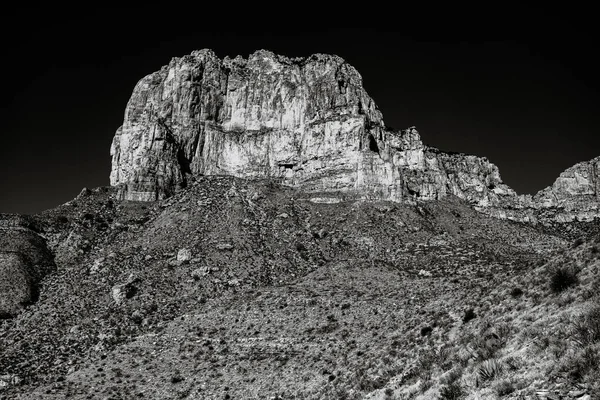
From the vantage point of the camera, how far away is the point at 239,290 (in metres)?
61.1

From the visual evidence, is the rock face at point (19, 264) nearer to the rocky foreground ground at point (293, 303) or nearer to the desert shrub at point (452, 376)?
the rocky foreground ground at point (293, 303)

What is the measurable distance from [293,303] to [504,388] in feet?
134

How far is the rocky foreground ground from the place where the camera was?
775 inches

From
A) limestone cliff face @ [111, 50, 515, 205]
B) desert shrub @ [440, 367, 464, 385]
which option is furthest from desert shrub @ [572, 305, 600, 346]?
limestone cliff face @ [111, 50, 515, 205]

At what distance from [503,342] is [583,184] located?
18825 cm

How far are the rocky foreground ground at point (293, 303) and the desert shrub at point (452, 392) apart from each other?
0.22 feet

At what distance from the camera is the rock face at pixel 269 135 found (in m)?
104

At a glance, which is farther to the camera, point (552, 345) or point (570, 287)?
point (570, 287)

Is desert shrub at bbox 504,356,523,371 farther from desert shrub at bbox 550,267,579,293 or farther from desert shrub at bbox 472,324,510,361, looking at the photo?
desert shrub at bbox 550,267,579,293

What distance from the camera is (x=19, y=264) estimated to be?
70062 millimetres

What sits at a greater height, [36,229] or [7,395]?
[36,229]

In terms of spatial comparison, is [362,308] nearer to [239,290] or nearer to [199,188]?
[239,290]

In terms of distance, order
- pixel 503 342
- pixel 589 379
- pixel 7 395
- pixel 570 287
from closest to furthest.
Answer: pixel 589 379 < pixel 503 342 < pixel 570 287 < pixel 7 395

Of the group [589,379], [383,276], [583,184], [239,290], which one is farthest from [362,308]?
[583,184]
